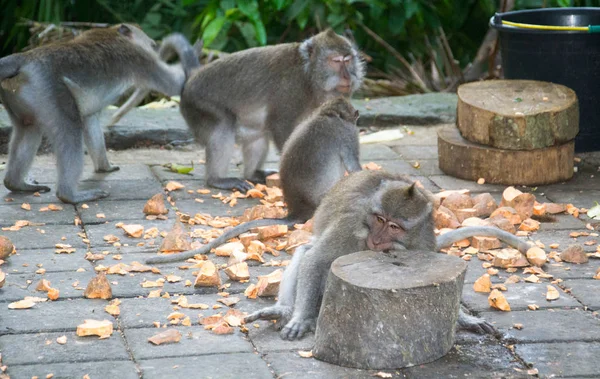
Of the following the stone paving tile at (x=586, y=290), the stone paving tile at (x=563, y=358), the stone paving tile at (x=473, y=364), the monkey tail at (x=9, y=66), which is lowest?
the stone paving tile at (x=586, y=290)

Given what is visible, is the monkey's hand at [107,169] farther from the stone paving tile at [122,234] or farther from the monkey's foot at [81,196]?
the stone paving tile at [122,234]

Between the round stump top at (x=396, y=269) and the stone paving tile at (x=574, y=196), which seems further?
the stone paving tile at (x=574, y=196)

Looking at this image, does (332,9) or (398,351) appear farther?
(332,9)

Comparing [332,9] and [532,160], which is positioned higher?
[332,9]

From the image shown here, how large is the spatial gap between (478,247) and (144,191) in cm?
290

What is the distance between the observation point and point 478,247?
630 centimetres

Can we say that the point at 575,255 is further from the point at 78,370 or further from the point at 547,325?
the point at 78,370

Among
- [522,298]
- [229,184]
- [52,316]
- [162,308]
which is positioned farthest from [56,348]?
[229,184]

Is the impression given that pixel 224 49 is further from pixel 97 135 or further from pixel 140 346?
pixel 140 346

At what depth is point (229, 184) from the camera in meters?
7.92

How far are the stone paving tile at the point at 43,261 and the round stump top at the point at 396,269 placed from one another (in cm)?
211

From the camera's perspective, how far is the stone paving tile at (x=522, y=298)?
5.35 metres

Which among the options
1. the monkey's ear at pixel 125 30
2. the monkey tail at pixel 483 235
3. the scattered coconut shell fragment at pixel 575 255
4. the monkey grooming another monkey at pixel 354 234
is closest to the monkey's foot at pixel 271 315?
the monkey grooming another monkey at pixel 354 234

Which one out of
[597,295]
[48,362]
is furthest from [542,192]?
[48,362]
